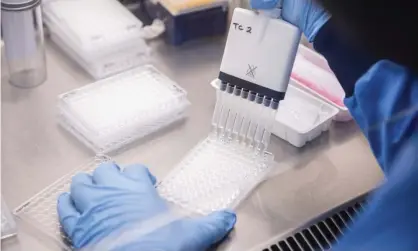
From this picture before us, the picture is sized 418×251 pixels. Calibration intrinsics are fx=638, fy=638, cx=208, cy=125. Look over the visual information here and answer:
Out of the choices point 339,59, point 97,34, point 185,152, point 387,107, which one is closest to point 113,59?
point 97,34

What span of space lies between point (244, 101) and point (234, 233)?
0.24m

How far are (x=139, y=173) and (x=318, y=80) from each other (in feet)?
1.54

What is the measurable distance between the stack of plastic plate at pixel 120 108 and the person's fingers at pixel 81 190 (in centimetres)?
14

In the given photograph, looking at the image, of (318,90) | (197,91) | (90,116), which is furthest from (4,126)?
(318,90)

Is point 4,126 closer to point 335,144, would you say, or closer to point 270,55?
point 270,55

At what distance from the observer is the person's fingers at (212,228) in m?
0.93

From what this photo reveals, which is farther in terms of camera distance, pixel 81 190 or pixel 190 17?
pixel 190 17

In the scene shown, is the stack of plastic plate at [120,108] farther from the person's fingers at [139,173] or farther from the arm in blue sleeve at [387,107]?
the arm in blue sleeve at [387,107]

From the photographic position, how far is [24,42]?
1.25m

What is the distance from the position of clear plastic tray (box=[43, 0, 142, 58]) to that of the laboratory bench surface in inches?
2.8

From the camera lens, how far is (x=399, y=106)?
0.82 m

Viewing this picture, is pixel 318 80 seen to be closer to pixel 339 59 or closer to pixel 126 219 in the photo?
pixel 339 59

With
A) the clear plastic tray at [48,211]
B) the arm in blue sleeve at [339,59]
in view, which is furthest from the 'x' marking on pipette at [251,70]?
the clear plastic tray at [48,211]

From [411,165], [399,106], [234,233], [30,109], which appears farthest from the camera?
[30,109]
